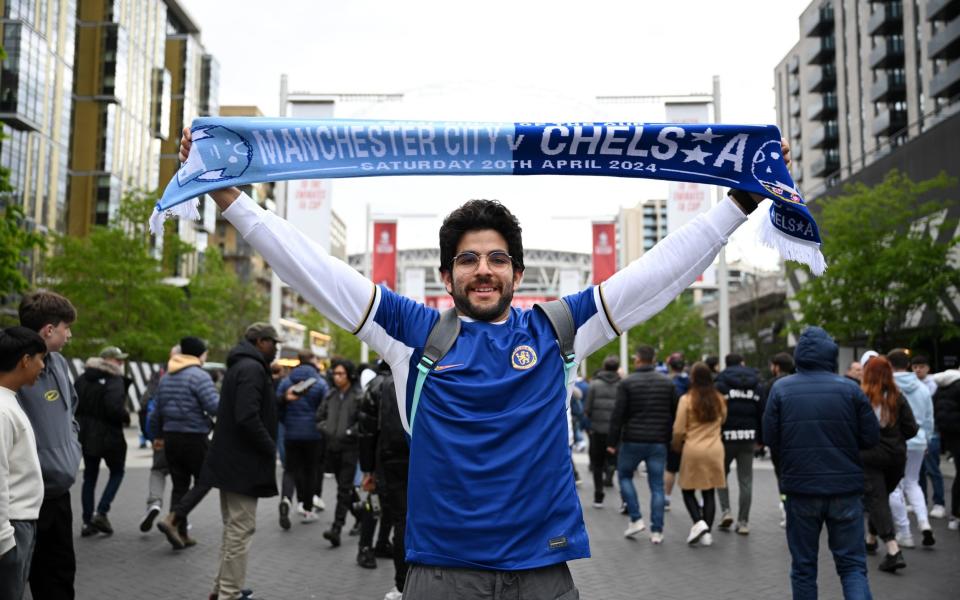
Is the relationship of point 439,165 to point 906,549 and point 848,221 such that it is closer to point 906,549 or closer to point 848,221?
point 906,549

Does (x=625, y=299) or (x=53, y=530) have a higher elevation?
(x=625, y=299)

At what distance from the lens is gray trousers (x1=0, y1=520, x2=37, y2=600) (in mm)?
4043

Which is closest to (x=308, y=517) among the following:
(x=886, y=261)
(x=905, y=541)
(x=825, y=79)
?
(x=905, y=541)

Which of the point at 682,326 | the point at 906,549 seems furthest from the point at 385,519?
the point at 682,326

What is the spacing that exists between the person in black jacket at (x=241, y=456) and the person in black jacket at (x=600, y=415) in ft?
20.9

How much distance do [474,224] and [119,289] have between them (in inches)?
1280

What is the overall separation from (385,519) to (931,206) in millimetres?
21062

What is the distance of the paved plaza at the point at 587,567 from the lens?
23.8 feet

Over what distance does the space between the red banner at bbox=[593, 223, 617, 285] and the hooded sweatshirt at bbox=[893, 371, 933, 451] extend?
12893 millimetres

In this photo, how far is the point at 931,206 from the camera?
79.2 ft

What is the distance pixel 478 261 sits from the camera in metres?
2.87

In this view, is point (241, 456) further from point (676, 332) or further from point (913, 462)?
point (676, 332)

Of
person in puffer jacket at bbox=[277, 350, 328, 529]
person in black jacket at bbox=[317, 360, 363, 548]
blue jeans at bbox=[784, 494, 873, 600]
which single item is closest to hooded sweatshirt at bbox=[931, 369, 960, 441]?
blue jeans at bbox=[784, 494, 873, 600]

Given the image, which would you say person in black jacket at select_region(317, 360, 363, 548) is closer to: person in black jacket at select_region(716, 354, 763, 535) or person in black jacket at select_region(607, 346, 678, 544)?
person in black jacket at select_region(607, 346, 678, 544)
